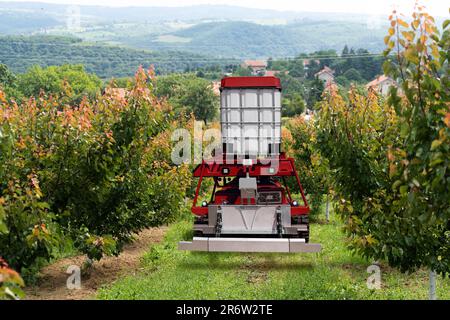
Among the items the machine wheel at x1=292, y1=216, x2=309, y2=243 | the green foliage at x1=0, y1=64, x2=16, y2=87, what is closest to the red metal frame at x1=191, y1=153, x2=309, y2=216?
the machine wheel at x1=292, y1=216, x2=309, y2=243

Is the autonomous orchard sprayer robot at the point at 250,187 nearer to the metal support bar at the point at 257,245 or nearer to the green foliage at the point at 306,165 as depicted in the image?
the metal support bar at the point at 257,245

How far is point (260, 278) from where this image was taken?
12.9 metres

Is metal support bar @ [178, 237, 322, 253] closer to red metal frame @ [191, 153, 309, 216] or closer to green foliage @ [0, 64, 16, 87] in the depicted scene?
red metal frame @ [191, 153, 309, 216]

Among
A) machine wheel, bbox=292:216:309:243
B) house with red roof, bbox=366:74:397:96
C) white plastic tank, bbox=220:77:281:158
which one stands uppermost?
house with red roof, bbox=366:74:397:96

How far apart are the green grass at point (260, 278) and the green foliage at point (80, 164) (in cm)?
112

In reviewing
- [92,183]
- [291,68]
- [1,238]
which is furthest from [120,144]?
[291,68]

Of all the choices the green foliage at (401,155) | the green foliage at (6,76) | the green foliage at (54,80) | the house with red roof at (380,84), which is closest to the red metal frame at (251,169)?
the house with red roof at (380,84)

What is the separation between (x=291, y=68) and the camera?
16162 cm

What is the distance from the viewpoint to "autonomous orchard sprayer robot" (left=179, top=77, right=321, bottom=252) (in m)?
12.0

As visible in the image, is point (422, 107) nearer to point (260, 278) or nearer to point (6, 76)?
point (260, 278)

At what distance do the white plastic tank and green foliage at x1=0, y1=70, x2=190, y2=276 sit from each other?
3013mm

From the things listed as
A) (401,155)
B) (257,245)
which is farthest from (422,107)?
(257,245)

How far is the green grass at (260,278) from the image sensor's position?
36.5ft

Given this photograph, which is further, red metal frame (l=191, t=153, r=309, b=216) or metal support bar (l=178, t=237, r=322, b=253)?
red metal frame (l=191, t=153, r=309, b=216)
